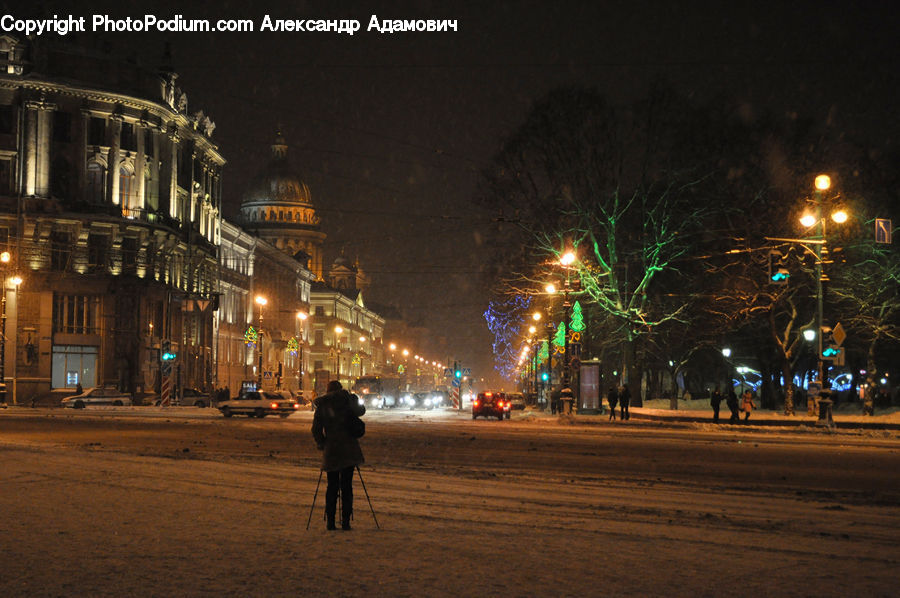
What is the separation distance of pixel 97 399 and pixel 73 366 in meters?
8.10

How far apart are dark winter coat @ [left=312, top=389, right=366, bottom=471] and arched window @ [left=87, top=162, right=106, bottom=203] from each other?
64.7 m

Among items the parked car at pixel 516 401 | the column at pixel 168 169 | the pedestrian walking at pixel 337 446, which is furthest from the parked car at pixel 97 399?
the pedestrian walking at pixel 337 446

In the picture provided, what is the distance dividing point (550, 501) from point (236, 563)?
6.27 m

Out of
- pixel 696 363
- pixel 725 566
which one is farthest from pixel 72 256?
pixel 725 566

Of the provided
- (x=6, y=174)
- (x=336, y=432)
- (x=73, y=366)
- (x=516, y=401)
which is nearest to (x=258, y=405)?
(x=73, y=366)

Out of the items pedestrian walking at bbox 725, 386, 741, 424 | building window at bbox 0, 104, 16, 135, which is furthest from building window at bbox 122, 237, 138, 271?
pedestrian walking at bbox 725, 386, 741, 424

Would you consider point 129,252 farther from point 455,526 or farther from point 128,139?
point 455,526

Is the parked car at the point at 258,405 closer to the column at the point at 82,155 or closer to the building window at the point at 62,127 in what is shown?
A: the column at the point at 82,155

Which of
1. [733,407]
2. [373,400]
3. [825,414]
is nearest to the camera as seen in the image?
[825,414]

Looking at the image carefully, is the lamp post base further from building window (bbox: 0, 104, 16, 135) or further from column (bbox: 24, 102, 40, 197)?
building window (bbox: 0, 104, 16, 135)

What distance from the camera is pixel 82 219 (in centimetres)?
6938

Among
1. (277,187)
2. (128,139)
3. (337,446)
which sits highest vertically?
(277,187)

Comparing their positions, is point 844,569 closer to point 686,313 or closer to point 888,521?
point 888,521

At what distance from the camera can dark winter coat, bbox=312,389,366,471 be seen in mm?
11469
